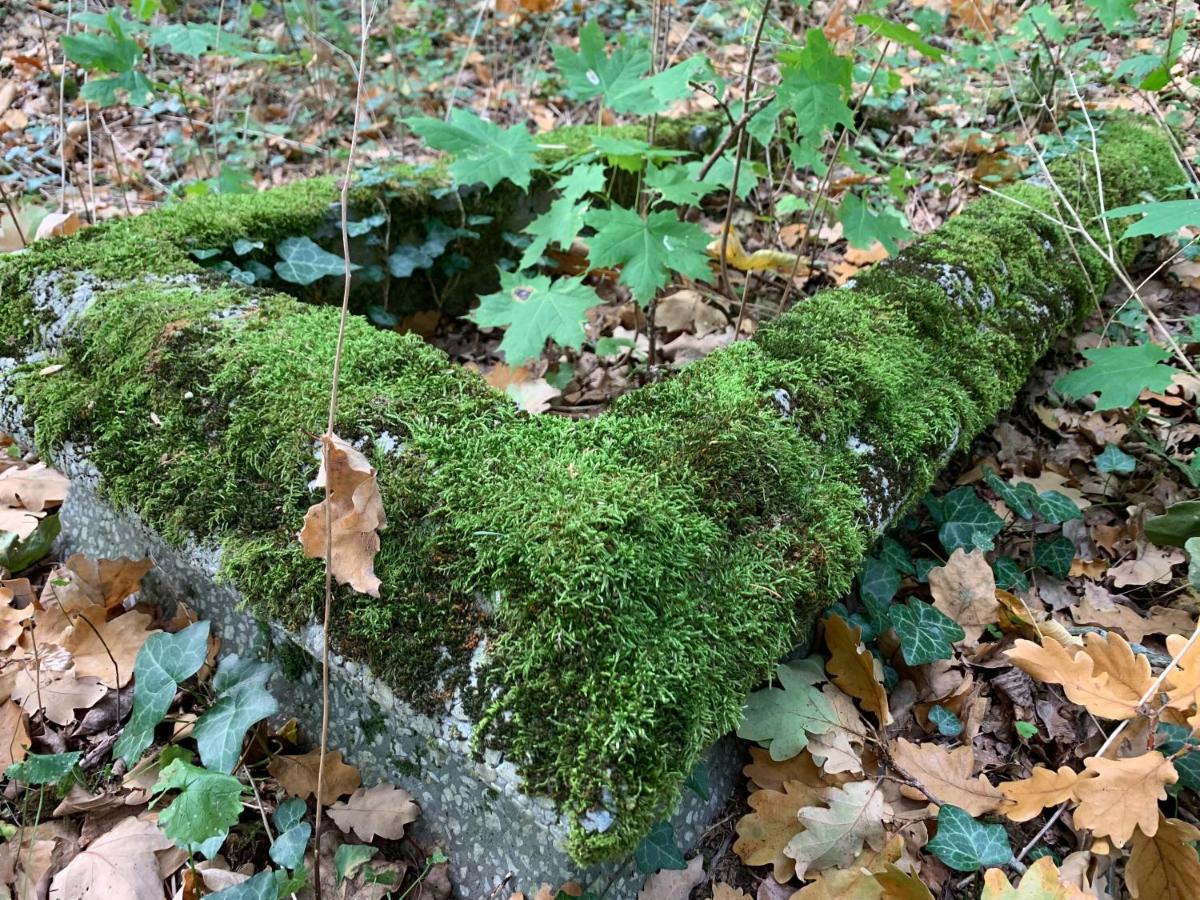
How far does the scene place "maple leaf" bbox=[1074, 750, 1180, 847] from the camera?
130 centimetres

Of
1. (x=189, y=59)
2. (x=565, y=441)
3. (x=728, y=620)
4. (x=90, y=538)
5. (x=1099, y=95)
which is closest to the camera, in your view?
(x=728, y=620)

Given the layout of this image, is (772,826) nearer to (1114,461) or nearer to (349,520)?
(349,520)

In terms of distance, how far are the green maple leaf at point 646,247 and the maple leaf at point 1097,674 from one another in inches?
48.4

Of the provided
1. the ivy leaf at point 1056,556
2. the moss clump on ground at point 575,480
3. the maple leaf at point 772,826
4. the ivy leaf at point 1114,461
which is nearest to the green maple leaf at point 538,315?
the moss clump on ground at point 575,480

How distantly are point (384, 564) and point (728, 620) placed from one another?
0.65 meters

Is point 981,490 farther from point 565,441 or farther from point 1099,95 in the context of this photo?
point 1099,95

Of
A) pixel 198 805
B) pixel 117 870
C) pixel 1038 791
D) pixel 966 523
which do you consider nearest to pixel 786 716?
pixel 1038 791

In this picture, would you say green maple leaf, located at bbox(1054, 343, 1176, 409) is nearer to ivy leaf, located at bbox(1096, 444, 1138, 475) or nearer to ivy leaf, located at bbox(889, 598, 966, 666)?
ivy leaf, located at bbox(1096, 444, 1138, 475)

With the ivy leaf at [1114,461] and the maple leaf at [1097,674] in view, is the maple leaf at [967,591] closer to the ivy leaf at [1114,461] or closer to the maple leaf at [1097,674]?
the maple leaf at [1097,674]

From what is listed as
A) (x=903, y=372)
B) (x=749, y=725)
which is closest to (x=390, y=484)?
(x=749, y=725)

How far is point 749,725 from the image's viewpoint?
1.63 meters

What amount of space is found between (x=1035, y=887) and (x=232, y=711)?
153cm

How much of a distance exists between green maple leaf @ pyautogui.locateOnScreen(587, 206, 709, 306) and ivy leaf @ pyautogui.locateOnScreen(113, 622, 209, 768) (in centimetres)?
134

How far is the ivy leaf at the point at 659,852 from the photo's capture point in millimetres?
1443
